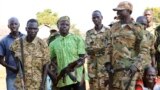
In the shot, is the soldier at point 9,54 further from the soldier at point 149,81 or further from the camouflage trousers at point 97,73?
the soldier at point 149,81

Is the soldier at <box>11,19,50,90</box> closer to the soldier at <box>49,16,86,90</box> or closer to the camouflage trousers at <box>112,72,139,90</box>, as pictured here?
the soldier at <box>49,16,86,90</box>

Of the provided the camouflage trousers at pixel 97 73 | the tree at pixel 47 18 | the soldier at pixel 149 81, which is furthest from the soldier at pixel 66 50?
the tree at pixel 47 18

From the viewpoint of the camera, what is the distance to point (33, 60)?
870 cm

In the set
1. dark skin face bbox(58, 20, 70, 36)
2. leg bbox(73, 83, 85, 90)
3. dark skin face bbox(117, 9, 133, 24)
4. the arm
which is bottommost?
leg bbox(73, 83, 85, 90)

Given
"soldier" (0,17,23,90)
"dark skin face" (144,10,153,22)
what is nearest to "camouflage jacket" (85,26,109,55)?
"dark skin face" (144,10,153,22)

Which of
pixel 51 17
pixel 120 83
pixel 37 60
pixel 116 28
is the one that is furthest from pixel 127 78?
pixel 51 17

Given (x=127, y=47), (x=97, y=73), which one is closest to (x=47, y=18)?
(x=97, y=73)

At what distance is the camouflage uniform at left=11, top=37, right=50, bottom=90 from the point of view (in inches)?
343

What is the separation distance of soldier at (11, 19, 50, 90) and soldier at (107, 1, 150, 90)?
112 cm

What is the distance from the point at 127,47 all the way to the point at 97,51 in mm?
1970

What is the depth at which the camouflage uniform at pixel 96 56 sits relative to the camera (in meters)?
10.4

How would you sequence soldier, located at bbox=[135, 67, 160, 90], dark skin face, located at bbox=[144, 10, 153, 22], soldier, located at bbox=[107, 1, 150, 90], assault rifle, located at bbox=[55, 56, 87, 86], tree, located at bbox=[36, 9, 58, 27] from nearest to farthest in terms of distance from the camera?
soldier, located at bbox=[107, 1, 150, 90]
soldier, located at bbox=[135, 67, 160, 90]
assault rifle, located at bbox=[55, 56, 87, 86]
dark skin face, located at bbox=[144, 10, 153, 22]
tree, located at bbox=[36, 9, 58, 27]

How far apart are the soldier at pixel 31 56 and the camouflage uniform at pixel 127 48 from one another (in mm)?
1110

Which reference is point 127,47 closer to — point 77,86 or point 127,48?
point 127,48
